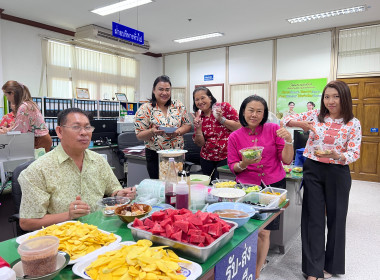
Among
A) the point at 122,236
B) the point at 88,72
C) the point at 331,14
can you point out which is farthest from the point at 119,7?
the point at 122,236

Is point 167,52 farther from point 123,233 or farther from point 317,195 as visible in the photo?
point 123,233

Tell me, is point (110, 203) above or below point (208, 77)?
below

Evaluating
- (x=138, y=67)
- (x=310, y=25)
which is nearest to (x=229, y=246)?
(x=310, y=25)

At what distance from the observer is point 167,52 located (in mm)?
8352

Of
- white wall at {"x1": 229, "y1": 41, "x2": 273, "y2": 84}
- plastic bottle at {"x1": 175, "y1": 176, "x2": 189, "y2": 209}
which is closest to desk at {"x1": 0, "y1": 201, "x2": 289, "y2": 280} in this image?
plastic bottle at {"x1": 175, "y1": 176, "x2": 189, "y2": 209}

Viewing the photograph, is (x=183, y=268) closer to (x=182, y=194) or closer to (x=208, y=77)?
(x=182, y=194)

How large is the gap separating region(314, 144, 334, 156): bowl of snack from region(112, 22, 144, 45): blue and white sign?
12.4ft

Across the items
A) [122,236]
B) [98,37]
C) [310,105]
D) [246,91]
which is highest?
[98,37]

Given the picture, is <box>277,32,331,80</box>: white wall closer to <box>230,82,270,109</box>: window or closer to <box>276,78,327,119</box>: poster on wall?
<box>276,78,327,119</box>: poster on wall

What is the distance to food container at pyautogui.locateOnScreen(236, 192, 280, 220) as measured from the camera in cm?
141

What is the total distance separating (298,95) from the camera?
21.0 feet

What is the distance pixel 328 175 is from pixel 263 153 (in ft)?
1.66

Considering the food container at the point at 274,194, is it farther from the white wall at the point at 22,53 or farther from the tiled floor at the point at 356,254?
the white wall at the point at 22,53

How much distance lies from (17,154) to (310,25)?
596cm
